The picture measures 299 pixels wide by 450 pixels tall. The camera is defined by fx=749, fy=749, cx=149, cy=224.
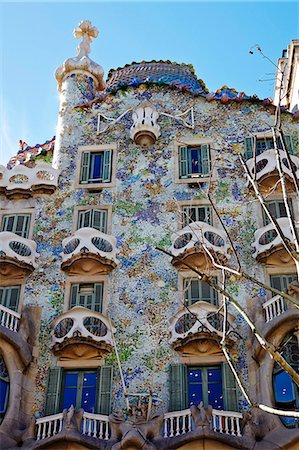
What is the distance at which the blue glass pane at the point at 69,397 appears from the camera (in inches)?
700

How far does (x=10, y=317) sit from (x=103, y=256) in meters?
2.88

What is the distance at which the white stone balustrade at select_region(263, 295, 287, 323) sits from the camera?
1795cm

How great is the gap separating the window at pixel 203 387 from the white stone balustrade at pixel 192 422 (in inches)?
23.0

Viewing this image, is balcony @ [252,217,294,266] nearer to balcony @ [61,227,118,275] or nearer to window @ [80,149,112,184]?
balcony @ [61,227,118,275]

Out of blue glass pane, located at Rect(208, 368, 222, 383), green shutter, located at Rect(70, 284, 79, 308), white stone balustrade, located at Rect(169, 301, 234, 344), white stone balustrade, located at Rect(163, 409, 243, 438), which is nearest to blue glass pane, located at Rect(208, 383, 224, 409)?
blue glass pane, located at Rect(208, 368, 222, 383)

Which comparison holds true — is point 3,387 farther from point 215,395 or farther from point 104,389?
point 215,395

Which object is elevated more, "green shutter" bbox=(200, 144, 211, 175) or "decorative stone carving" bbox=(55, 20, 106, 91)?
"decorative stone carving" bbox=(55, 20, 106, 91)

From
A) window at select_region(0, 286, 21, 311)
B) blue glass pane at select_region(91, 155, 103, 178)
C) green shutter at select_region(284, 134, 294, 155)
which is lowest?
window at select_region(0, 286, 21, 311)

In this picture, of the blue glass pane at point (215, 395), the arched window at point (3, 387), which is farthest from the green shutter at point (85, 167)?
the blue glass pane at point (215, 395)

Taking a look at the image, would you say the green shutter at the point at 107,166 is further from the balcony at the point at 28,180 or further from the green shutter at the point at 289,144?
the green shutter at the point at 289,144

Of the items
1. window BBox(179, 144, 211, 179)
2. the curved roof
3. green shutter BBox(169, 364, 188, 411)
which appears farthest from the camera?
the curved roof

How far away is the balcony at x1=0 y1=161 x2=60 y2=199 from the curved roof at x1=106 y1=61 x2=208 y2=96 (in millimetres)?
4532

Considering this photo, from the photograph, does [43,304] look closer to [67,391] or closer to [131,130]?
[67,391]

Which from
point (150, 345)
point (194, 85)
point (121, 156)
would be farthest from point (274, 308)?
point (194, 85)
